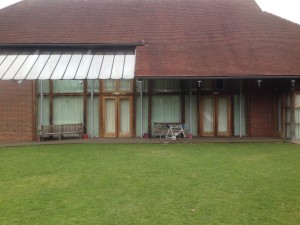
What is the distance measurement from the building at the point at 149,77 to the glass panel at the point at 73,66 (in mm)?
44

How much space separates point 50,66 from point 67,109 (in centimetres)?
210

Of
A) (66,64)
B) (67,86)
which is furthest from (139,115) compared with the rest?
(66,64)

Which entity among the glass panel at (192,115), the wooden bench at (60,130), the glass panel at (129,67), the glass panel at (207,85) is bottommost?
the wooden bench at (60,130)

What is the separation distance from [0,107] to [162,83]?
285 inches

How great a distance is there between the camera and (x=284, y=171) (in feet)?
27.7

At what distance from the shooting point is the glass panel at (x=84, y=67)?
1548 centimetres

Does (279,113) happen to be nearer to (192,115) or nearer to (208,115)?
(208,115)

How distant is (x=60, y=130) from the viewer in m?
16.2

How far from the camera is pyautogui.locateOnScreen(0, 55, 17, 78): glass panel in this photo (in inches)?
632

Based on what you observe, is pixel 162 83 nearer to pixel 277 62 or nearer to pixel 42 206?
pixel 277 62

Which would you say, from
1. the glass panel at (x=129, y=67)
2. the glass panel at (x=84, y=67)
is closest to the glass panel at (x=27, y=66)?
the glass panel at (x=84, y=67)

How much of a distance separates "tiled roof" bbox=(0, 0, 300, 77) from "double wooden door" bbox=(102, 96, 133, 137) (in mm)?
2239

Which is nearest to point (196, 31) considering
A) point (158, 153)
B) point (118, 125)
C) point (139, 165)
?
point (118, 125)

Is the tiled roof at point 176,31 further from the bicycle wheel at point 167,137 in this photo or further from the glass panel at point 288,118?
the bicycle wheel at point 167,137
